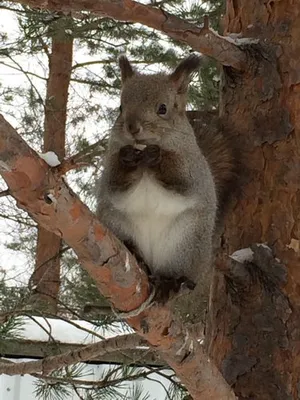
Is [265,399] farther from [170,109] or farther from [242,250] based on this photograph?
[170,109]

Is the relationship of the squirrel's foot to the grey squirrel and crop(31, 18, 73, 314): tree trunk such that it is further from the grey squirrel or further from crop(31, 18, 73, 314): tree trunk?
crop(31, 18, 73, 314): tree trunk

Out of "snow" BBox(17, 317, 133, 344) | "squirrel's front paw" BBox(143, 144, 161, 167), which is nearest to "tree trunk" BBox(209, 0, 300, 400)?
"squirrel's front paw" BBox(143, 144, 161, 167)

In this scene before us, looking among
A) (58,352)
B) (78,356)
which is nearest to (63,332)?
(58,352)

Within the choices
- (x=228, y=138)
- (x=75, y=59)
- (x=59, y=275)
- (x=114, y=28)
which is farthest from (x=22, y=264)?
(x=228, y=138)

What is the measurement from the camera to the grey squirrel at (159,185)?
120cm

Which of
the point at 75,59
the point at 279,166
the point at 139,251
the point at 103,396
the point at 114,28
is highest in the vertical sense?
the point at 75,59

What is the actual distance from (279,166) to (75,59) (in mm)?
1781

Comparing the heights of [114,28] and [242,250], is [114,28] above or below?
above

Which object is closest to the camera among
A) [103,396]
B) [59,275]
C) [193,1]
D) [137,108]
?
[137,108]

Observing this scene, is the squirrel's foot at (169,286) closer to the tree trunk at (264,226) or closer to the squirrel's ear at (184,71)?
the tree trunk at (264,226)

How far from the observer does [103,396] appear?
1.78 metres

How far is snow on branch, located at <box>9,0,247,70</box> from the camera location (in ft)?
3.90

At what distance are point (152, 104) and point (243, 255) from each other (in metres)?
0.30

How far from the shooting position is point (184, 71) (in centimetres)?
132
